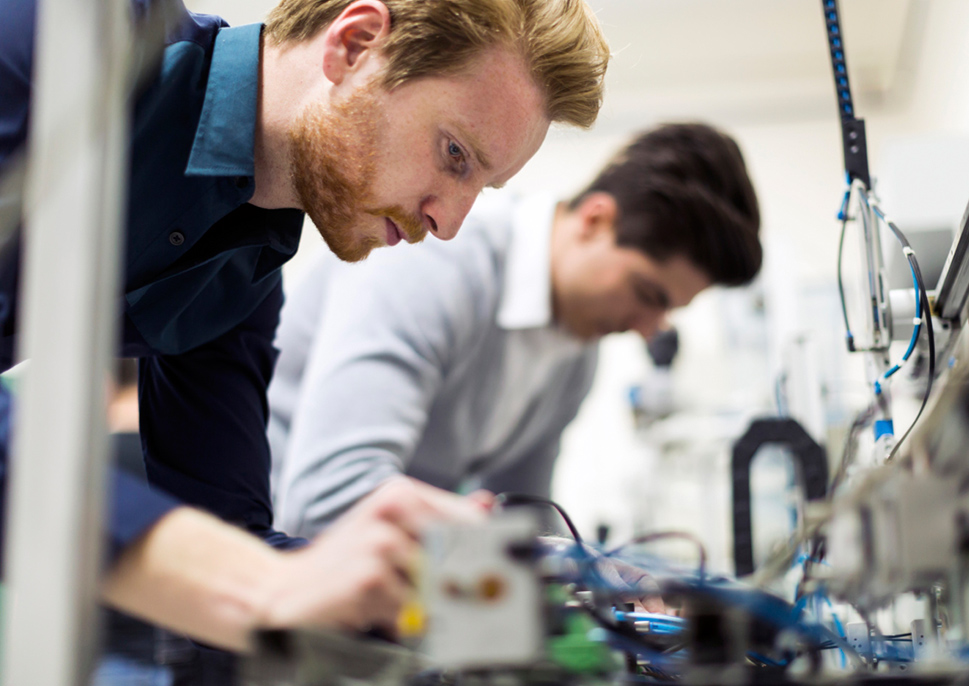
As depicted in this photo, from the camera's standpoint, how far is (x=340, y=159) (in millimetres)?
959

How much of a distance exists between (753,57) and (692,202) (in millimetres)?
2587

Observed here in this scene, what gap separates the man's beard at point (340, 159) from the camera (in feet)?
3.11

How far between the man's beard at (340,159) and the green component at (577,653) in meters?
0.64

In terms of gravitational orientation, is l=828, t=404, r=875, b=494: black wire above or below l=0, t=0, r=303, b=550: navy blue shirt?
below

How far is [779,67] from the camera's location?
13.0ft

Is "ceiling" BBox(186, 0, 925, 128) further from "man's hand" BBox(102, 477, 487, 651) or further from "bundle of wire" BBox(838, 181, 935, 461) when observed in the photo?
"man's hand" BBox(102, 477, 487, 651)

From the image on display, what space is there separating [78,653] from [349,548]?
0.13 meters

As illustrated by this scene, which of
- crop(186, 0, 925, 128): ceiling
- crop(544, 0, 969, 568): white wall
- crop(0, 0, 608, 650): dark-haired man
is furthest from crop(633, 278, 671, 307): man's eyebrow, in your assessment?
crop(186, 0, 925, 128): ceiling

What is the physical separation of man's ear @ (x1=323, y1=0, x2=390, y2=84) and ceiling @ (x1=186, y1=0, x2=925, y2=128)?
99.0 inches

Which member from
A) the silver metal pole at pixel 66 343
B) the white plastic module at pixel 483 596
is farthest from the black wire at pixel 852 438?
the silver metal pole at pixel 66 343

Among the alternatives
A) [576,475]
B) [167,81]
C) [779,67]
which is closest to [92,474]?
[167,81]

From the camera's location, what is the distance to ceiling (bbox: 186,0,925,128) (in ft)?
11.5

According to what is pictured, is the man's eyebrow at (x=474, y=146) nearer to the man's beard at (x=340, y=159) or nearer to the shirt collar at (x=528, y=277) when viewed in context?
the man's beard at (x=340, y=159)

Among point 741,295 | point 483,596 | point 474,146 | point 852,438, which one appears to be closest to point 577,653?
point 483,596
